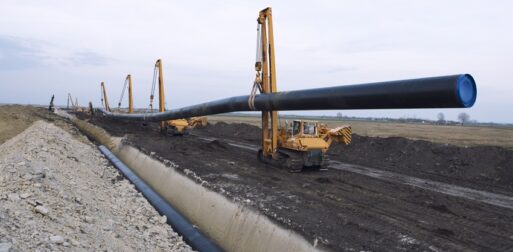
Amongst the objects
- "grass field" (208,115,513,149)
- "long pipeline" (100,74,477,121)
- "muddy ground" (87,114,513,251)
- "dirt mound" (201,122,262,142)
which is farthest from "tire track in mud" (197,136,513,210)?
"dirt mound" (201,122,262,142)

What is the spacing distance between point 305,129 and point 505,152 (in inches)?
371

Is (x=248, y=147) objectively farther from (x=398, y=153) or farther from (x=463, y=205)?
(x=463, y=205)

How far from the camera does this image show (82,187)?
41.6ft

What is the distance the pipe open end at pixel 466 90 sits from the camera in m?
5.71

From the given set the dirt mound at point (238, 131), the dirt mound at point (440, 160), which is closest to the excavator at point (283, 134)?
the dirt mound at point (440, 160)

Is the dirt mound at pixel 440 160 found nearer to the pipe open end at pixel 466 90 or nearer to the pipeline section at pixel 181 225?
the pipe open end at pixel 466 90

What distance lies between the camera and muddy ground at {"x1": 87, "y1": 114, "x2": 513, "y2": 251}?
8463 mm

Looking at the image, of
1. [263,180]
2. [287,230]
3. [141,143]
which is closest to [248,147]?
[141,143]

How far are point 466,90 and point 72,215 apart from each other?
27.5ft

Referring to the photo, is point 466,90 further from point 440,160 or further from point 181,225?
point 440,160

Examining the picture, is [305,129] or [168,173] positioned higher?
[305,129]

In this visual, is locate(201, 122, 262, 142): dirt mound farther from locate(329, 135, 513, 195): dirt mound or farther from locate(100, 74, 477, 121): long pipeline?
locate(100, 74, 477, 121): long pipeline


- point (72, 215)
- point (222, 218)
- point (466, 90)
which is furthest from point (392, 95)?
point (72, 215)

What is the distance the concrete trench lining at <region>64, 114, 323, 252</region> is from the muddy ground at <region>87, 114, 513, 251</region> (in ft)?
0.97
